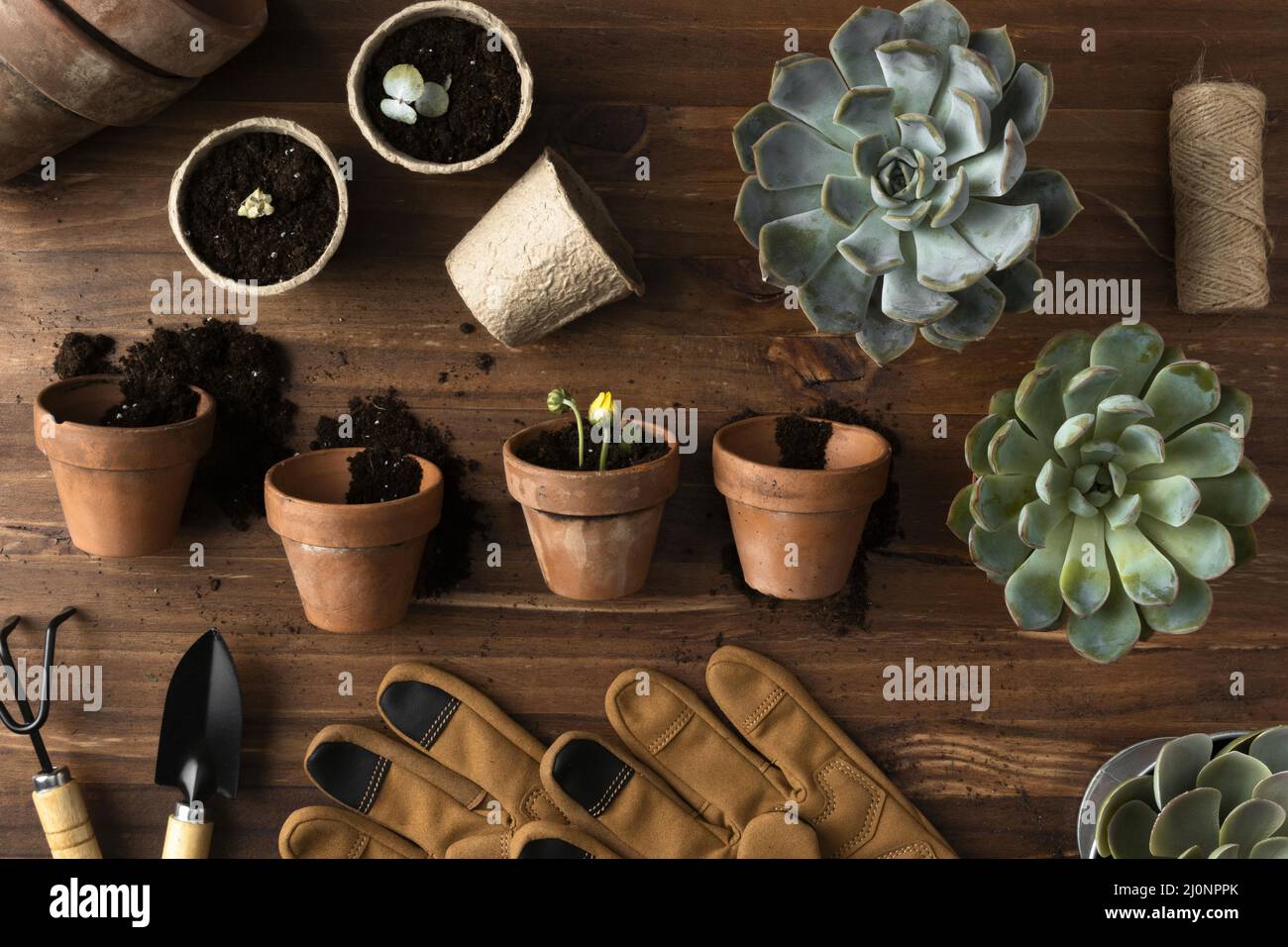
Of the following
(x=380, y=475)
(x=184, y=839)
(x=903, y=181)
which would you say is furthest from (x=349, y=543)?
(x=903, y=181)

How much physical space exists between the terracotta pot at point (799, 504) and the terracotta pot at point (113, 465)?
2.39 ft

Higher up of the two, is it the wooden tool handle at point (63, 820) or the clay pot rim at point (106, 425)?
the clay pot rim at point (106, 425)

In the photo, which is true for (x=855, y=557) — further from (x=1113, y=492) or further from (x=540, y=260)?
(x=540, y=260)

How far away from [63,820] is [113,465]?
0.57 m

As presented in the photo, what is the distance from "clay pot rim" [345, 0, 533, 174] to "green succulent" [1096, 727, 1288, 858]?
3.67 ft

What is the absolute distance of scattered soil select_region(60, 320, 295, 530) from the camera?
1296 mm

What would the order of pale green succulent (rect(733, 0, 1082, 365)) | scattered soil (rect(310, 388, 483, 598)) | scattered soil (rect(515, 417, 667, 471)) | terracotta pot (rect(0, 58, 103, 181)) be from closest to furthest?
pale green succulent (rect(733, 0, 1082, 365)), terracotta pot (rect(0, 58, 103, 181)), scattered soil (rect(515, 417, 667, 471)), scattered soil (rect(310, 388, 483, 598))

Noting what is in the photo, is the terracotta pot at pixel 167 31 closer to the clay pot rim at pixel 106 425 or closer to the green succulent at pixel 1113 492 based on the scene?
the clay pot rim at pixel 106 425

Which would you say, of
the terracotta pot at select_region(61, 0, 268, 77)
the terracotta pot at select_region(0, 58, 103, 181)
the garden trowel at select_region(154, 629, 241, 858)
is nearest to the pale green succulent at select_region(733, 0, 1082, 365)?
the terracotta pot at select_region(61, 0, 268, 77)

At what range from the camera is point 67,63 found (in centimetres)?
108

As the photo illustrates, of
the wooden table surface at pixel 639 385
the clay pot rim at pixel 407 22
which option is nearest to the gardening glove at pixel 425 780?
the wooden table surface at pixel 639 385

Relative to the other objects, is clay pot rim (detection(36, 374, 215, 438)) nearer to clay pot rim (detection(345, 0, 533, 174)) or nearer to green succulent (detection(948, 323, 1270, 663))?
clay pot rim (detection(345, 0, 533, 174))

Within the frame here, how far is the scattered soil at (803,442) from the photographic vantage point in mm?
1284

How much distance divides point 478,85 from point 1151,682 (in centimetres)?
133
